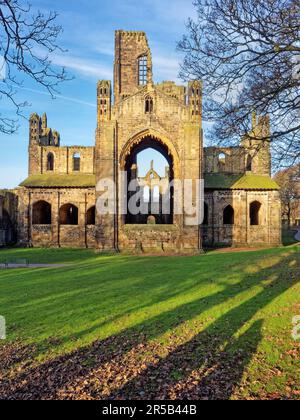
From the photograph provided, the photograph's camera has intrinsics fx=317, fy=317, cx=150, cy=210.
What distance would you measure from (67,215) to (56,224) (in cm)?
290

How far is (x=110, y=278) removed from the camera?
1305cm

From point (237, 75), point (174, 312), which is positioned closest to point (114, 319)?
point (174, 312)

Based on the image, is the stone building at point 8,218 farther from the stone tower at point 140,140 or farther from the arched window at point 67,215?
the stone tower at point 140,140

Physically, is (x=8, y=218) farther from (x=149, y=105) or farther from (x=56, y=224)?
(x=149, y=105)

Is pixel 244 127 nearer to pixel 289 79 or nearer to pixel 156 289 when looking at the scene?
pixel 289 79

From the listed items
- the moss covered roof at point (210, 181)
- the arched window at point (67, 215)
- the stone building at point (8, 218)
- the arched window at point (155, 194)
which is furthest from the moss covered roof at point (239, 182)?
the stone building at point (8, 218)

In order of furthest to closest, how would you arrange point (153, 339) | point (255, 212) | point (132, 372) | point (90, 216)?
point (255, 212)
point (90, 216)
point (153, 339)
point (132, 372)

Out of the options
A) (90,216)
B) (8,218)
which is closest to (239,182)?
(90,216)

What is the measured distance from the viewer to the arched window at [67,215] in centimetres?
3159

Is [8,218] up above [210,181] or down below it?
below

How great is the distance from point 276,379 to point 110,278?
8.91 m

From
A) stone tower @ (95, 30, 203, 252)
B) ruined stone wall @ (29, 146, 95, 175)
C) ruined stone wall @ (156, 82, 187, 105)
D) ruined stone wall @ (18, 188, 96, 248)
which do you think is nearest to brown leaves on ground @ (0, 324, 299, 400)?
stone tower @ (95, 30, 203, 252)

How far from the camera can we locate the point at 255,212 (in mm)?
32656

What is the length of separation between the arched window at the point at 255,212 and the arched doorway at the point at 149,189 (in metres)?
8.30
